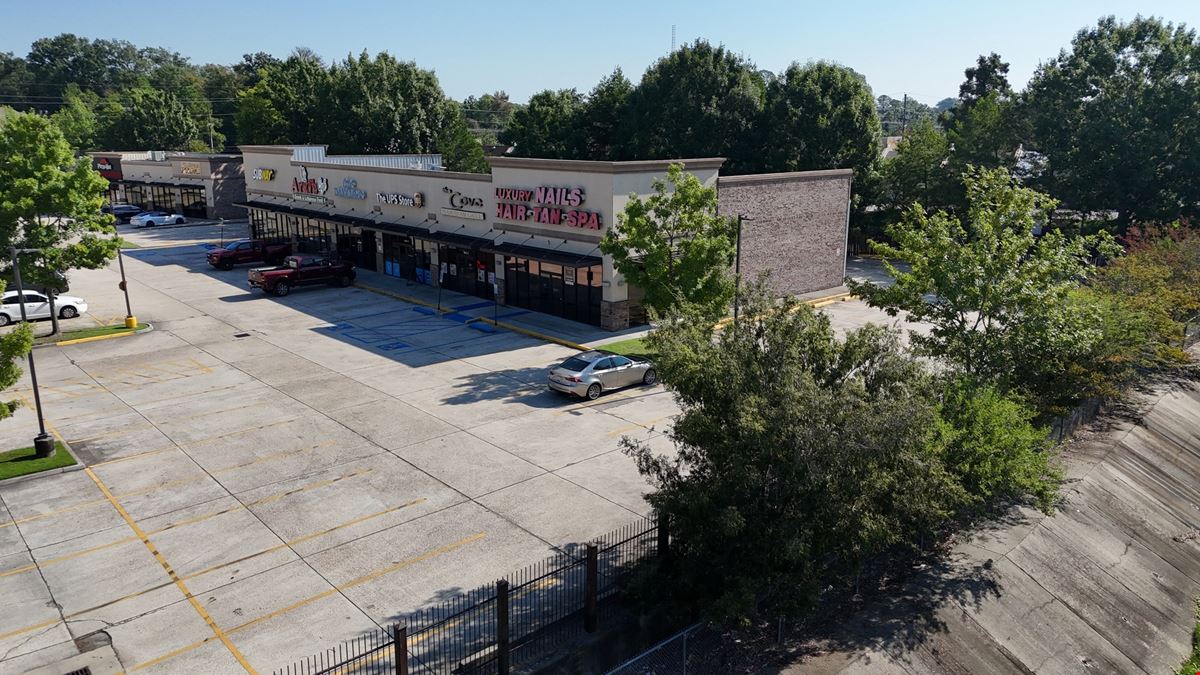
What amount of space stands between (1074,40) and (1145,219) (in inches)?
526

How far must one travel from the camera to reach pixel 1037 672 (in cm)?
1664

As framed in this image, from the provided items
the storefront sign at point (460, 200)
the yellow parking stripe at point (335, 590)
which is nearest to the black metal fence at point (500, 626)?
the yellow parking stripe at point (335, 590)

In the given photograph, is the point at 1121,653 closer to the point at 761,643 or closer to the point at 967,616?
the point at 967,616

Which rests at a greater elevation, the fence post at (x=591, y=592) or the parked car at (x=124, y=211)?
the parked car at (x=124, y=211)

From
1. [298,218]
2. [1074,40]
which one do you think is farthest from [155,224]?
[1074,40]

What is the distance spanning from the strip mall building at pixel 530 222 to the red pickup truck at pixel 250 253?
2.59 metres

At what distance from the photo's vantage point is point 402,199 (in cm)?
4803

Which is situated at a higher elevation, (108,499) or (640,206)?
(640,206)

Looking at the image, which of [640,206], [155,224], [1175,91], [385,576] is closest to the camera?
[385,576]

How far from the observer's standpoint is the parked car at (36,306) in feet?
119

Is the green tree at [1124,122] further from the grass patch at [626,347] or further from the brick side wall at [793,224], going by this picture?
the grass patch at [626,347]

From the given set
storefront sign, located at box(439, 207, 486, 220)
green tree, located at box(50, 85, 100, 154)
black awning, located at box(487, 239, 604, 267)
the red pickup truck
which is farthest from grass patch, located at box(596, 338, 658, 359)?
green tree, located at box(50, 85, 100, 154)

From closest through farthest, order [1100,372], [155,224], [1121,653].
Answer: [1121,653] < [1100,372] < [155,224]

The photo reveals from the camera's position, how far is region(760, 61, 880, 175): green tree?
56469mm
